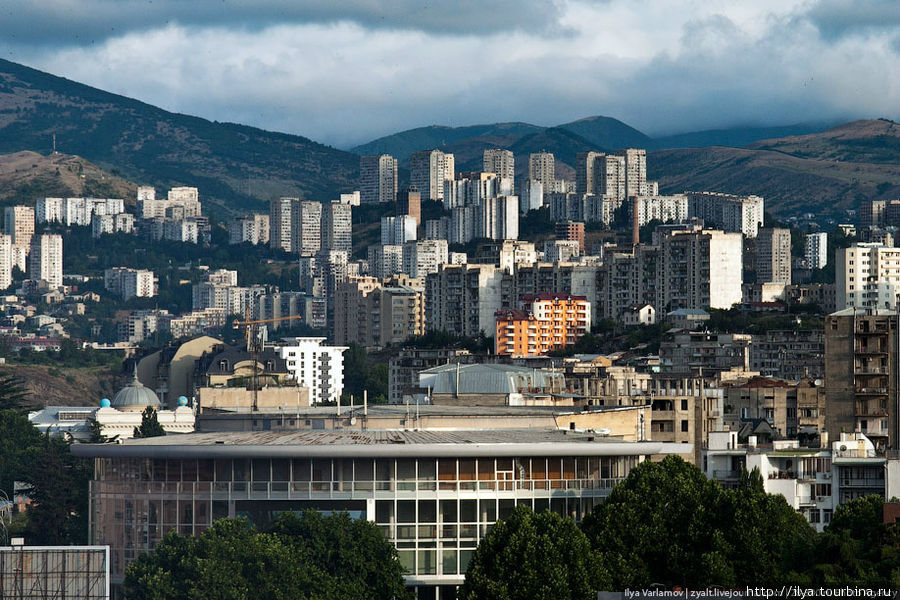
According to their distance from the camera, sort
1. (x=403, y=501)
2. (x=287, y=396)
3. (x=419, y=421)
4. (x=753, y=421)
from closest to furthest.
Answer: (x=403, y=501) < (x=419, y=421) < (x=753, y=421) < (x=287, y=396)

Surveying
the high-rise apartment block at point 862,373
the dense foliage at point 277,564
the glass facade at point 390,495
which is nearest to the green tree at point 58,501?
the glass facade at point 390,495

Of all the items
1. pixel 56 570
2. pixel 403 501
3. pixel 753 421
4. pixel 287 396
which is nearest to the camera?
pixel 56 570

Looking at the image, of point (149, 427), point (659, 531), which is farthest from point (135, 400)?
point (659, 531)

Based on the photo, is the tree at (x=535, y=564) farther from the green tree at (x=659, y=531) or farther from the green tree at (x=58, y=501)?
the green tree at (x=58, y=501)

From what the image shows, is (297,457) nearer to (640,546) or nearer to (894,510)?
(640,546)

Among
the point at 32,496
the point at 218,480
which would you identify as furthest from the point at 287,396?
the point at 218,480

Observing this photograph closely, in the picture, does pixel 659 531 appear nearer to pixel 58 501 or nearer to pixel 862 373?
pixel 862 373

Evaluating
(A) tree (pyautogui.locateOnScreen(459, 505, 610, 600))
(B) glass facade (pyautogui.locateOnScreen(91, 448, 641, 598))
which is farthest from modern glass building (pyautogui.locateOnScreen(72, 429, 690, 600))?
(A) tree (pyautogui.locateOnScreen(459, 505, 610, 600))

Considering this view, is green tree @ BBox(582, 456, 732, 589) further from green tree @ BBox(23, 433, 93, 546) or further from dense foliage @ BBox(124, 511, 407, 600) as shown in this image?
green tree @ BBox(23, 433, 93, 546)
